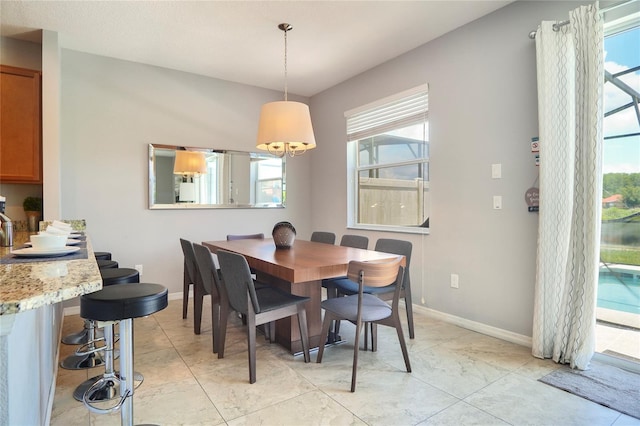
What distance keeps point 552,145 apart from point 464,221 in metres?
1.00

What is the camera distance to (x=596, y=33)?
7.50ft

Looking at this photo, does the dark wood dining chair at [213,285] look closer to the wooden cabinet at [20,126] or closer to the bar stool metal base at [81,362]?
the bar stool metal base at [81,362]

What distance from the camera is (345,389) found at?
2139 mm

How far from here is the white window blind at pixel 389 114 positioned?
3.67 meters

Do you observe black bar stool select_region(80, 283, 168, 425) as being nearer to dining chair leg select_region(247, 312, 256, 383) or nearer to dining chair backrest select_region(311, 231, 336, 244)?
dining chair leg select_region(247, 312, 256, 383)

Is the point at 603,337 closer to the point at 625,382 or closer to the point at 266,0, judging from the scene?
the point at 625,382

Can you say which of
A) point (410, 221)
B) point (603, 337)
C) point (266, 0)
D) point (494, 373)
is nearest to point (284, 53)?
point (266, 0)

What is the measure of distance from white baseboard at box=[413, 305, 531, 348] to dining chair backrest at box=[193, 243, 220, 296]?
2094 mm

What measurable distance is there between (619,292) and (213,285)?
2.86m

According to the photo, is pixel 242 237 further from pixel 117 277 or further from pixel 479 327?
pixel 479 327

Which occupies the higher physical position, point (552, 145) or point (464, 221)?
point (552, 145)

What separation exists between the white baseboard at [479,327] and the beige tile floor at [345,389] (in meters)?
0.07

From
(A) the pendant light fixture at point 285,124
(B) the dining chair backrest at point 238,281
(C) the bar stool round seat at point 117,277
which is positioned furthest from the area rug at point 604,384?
(C) the bar stool round seat at point 117,277

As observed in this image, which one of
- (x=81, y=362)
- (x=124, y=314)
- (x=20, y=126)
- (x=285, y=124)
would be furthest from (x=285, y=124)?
(x=20, y=126)
